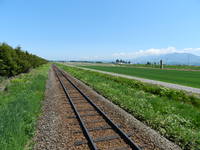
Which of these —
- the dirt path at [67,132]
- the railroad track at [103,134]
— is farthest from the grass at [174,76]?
the railroad track at [103,134]

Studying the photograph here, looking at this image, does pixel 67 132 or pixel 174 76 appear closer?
pixel 67 132

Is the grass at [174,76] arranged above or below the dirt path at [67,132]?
above

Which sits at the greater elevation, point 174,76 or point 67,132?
point 174,76

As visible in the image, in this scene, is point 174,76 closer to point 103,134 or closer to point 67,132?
point 103,134

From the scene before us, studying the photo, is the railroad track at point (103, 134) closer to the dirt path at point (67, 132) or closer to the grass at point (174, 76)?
the dirt path at point (67, 132)

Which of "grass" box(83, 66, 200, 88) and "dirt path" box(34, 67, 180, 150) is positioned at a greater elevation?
"grass" box(83, 66, 200, 88)

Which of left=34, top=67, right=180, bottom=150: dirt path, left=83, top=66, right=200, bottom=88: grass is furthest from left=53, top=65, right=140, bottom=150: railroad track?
left=83, top=66, right=200, bottom=88: grass

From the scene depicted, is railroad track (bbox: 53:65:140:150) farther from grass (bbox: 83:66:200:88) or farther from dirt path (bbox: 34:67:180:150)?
grass (bbox: 83:66:200:88)

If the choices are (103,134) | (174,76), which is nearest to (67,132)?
(103,134)

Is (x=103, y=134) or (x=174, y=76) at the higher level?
(x=174, y=76)

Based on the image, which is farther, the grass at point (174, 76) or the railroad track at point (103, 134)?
the grass at point (174, 76)

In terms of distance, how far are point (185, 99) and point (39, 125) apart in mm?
10076

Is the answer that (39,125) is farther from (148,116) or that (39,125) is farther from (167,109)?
(167,109)

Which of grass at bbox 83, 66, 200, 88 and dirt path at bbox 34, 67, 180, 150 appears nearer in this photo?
dirt path at bbox 34, 67, 180, 150
